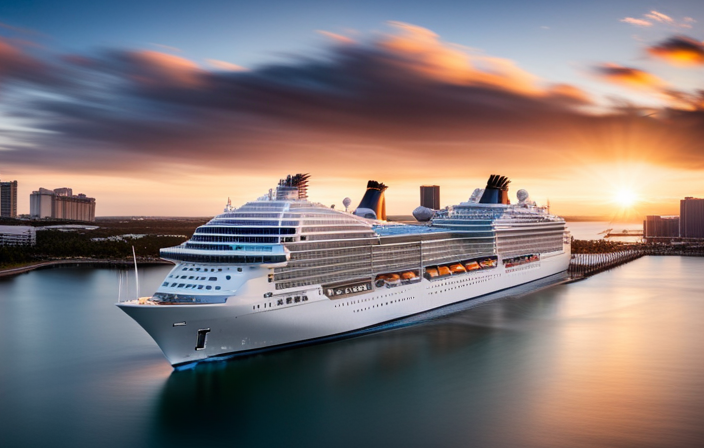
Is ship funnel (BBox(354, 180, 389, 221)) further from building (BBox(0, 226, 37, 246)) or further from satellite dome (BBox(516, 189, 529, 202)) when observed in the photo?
building (BBox(0, 226, 37, 246))

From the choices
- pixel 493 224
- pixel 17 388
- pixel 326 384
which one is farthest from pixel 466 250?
pixel 17 388

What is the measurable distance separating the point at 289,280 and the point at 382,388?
5991mm

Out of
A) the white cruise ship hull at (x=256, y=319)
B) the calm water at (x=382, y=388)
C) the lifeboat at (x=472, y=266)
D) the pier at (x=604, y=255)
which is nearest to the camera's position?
the calm water at (x=382, y=388)

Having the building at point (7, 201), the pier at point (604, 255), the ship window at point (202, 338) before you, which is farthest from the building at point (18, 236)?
the building at point (7, 201)

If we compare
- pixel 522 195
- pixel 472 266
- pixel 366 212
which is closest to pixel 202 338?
pixel 472 266

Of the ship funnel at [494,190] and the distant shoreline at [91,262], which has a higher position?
the ship funnel at [494,190]

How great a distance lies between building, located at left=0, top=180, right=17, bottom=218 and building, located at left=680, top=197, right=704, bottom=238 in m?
198

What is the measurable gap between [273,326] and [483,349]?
10.1 meters

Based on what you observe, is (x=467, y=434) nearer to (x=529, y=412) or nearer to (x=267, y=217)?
(x=529, y=412)

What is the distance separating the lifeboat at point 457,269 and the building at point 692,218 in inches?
4938

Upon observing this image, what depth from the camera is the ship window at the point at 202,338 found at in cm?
2133

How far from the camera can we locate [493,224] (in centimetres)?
4197

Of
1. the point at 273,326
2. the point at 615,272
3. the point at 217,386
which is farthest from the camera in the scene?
the point at 615,272

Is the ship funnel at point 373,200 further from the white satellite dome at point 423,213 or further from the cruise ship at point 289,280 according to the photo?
the cruise ship at point 289,280
